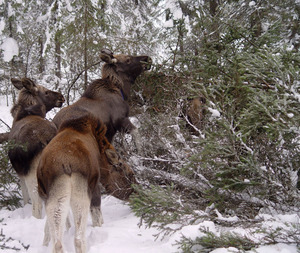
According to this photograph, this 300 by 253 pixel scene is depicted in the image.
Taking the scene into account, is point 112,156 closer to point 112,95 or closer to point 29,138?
point 29,138

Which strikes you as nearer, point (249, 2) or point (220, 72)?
point (220, 72)

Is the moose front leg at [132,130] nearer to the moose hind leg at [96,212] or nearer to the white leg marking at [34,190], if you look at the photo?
the moose hind leg at [96,212]

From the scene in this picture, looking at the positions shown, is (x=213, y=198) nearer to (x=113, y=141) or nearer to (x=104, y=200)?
(x=104, y=200)

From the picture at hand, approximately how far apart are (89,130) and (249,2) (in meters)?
6.31

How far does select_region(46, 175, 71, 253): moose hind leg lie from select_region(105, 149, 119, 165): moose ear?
4.37 ft

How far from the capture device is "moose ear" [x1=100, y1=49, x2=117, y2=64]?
675cm

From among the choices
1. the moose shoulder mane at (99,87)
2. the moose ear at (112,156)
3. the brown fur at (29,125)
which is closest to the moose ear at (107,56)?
the moose shoulder mane at (99,87)

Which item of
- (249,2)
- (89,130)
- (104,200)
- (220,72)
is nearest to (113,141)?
(104,200)

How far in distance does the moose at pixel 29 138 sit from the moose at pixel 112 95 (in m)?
0.44

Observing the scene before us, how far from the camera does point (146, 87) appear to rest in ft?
22.9

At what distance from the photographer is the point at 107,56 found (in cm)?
682

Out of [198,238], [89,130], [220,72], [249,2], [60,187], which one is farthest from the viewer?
[249,2]

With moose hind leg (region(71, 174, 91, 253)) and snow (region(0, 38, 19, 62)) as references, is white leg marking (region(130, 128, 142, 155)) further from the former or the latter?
snow (region(0, 38, 19, 62))

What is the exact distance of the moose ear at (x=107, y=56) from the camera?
6.75 metres
